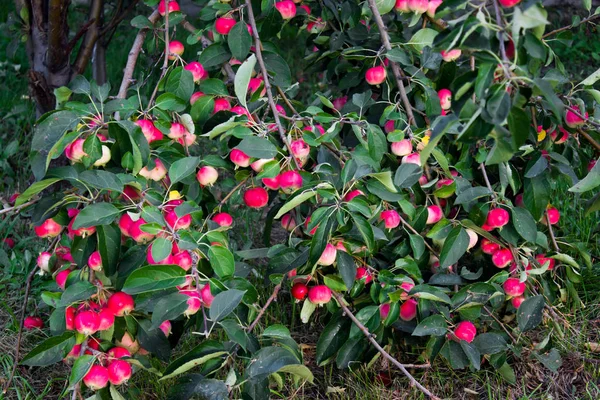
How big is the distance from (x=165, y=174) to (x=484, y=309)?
836 mm

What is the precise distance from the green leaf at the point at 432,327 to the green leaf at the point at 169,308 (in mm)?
505

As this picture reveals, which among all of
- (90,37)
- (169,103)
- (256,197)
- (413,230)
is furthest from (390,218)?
(90,37)

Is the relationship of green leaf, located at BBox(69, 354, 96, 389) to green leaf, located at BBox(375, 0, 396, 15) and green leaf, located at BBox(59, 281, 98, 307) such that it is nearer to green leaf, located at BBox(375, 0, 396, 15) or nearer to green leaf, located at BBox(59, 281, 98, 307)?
green leaf, located at BBox(59, 281, 98, 307)

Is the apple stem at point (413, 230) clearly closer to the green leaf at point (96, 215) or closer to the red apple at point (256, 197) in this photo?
the red apple at point (256, 197)

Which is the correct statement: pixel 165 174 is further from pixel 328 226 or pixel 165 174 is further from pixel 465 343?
pixel 465 343

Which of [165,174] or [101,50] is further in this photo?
[101,50]

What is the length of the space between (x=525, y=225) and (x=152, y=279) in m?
0.81

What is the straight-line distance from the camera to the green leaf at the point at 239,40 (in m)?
1.51

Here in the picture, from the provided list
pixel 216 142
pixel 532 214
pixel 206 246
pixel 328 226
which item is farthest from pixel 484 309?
pixel 216 142

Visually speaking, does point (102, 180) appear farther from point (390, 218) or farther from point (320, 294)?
point (390, 218)

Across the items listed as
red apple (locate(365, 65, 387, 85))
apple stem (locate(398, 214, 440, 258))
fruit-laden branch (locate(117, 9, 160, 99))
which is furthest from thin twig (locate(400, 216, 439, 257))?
fruit-laden branch (locate(117, 9, 160, 99))

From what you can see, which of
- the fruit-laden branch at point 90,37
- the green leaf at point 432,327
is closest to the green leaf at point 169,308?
the green leaf at point 432,327

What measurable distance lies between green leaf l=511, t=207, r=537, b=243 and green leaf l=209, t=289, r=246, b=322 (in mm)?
676

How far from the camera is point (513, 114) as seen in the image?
96cm
